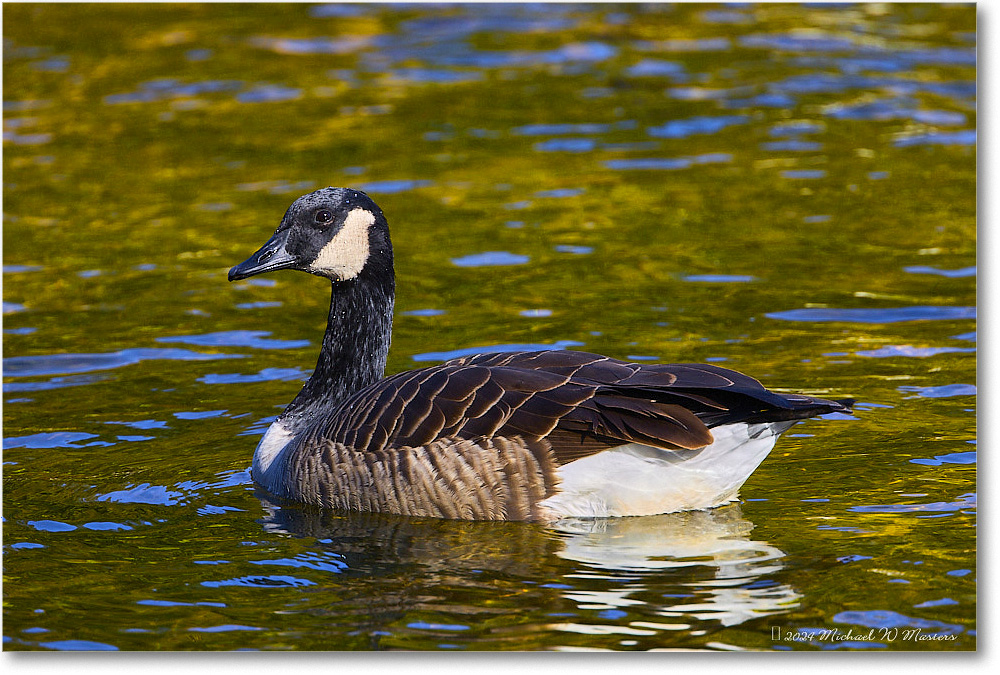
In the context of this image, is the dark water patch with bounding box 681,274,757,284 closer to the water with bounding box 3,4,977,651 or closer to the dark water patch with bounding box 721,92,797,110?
the water with bounding box 3,4,977,651

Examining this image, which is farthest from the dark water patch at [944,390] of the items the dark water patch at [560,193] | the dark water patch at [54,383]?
the dark water patch at [54,383]

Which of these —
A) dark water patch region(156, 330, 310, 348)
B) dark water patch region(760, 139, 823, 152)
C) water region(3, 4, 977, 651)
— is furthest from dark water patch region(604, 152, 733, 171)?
dark water patch region(156, 330, 310, 348)

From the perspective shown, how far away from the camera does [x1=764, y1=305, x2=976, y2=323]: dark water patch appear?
11.2 metres

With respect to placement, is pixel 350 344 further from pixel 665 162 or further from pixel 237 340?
pixel 665 162

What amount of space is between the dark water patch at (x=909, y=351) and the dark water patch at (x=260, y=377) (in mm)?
4426

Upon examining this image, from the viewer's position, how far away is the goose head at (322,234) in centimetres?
863

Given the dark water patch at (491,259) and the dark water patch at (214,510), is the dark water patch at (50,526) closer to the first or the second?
the dark water patch at (214,510)

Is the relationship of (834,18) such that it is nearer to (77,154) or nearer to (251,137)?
(251,137)

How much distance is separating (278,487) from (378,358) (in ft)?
3.71

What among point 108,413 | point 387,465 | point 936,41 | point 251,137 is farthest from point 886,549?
point 936,41

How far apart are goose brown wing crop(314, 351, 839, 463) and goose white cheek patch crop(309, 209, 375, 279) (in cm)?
103

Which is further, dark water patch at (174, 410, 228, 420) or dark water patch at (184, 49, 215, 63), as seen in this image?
dark water patch at (184, 49, 215, 63)

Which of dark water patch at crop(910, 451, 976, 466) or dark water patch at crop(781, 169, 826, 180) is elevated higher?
dark water patch at crop(781, 169, 826, 180)

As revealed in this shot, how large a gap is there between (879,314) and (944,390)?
187cm
